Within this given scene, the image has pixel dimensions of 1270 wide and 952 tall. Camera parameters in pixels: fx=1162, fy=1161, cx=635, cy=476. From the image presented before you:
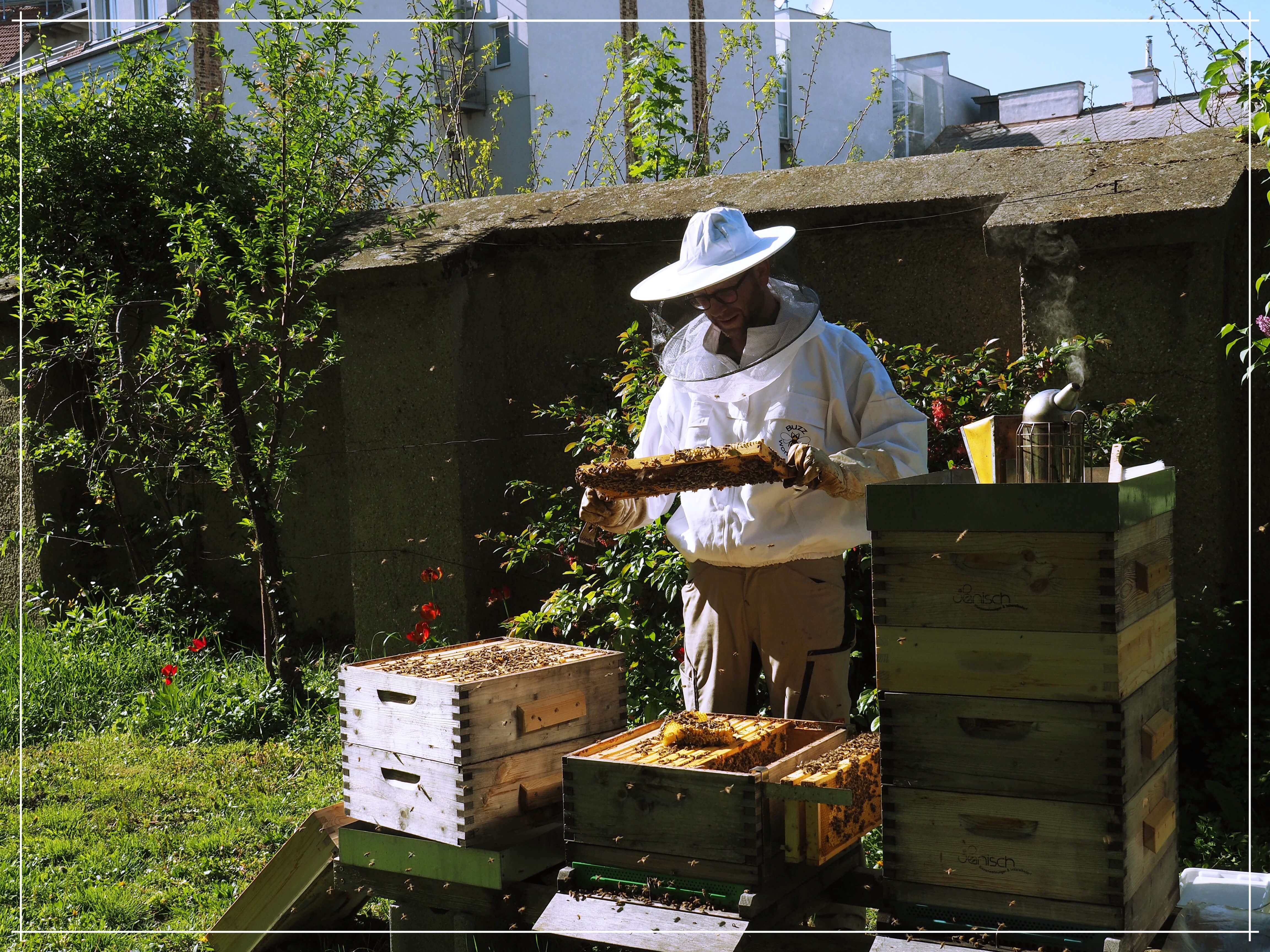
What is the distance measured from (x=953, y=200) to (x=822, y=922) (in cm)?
256

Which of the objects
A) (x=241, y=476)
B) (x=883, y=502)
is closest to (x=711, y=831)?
(x=883, y=502)

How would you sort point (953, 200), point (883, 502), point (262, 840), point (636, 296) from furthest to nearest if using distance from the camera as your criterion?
point (953, 200) → point (262, 840) → point (636, 296) → point (883, 502)

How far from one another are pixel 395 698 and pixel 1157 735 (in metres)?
1.40

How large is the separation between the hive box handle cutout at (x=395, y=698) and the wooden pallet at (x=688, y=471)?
57 cm

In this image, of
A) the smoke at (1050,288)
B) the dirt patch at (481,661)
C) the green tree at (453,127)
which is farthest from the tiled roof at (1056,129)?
the dirt patch at (481,661)

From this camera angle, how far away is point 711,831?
1.95 m

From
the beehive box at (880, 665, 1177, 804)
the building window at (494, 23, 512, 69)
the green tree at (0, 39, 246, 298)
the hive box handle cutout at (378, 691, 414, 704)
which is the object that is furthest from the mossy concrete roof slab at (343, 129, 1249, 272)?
the building window at (494, 23, 512, 69)

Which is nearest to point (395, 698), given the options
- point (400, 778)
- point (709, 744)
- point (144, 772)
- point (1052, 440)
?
point (400, 778)

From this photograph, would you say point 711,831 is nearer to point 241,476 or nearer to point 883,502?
point 883,502

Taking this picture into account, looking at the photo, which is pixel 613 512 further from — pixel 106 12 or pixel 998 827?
pixel 106 12

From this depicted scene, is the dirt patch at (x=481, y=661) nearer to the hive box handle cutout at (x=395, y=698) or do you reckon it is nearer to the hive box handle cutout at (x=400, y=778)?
the hive box handle cutout at (x=395, y=698)

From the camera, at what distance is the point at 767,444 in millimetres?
2463

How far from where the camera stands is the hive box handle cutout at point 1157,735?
1807mm

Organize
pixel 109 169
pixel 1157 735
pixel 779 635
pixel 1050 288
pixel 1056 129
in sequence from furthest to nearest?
1. pixel 1056 129
2. pixel 109 169
3. pixel 1050 288
4. pixel 779 635
5. pixel 1157 735
